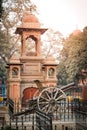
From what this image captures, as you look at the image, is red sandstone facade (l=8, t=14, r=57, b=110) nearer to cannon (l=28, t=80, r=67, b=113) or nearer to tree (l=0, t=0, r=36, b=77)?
cannon (l=28, t=80, r=67, b=113)

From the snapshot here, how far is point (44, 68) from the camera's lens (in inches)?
632

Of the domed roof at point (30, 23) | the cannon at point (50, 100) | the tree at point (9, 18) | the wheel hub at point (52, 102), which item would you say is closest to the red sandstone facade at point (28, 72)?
the domed roof at point (30, 23)

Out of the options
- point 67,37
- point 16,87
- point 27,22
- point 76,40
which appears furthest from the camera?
point 67,37

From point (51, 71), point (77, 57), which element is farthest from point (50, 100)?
point (77, 57)

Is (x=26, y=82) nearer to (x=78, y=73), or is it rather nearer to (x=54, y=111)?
(x=54, y=111)

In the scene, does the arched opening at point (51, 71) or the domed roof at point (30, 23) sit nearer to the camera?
the arched opening at point (51, 71)

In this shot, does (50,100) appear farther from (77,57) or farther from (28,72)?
(77,57)

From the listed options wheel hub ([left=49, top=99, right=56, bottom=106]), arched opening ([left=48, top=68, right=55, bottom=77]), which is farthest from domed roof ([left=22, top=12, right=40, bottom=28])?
wheel hub ([left=49, top=99, right=56, bottom=106])

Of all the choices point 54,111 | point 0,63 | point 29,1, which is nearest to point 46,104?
point 54,111

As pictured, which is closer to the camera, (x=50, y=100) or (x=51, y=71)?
(x=50, y=100)

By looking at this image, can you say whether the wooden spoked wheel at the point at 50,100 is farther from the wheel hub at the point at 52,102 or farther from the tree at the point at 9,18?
the tree at the point at 9,18

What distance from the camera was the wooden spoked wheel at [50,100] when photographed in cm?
1203

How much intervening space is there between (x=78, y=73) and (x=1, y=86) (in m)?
5.56

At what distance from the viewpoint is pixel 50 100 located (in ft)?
39.9
